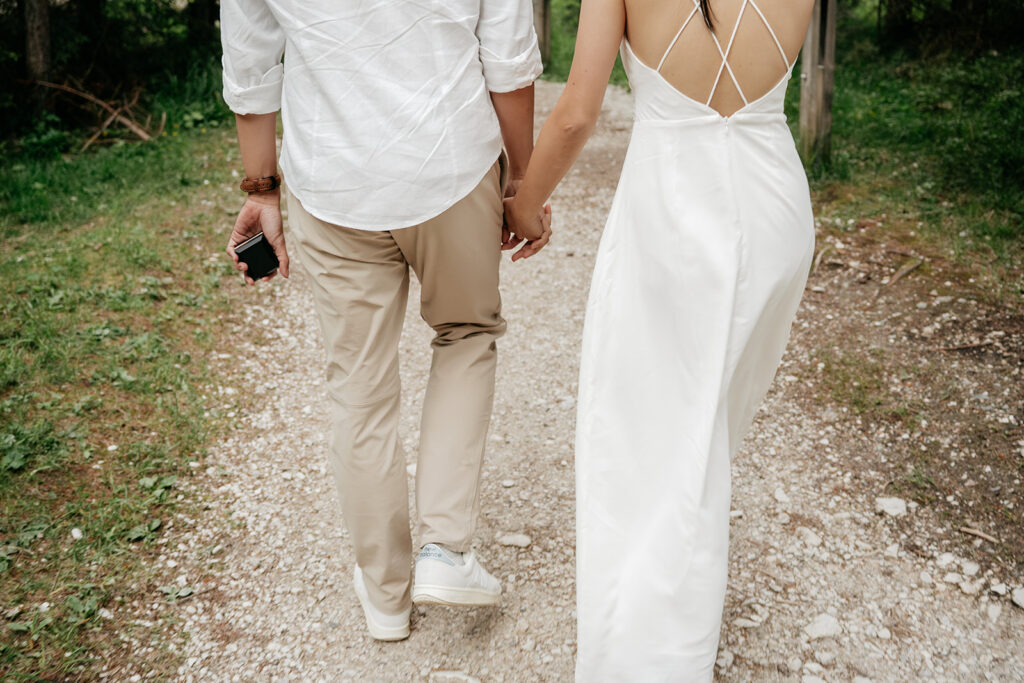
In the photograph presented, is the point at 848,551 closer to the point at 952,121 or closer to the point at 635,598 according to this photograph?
the point at 635,598

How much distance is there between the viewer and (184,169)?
6.48 meters

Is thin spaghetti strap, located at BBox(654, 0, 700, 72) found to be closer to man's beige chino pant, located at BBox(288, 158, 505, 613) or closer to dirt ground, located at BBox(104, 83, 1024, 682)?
man's beige chino pant, located at BBox(288, 158, 505, 613)

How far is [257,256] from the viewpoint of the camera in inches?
95.9

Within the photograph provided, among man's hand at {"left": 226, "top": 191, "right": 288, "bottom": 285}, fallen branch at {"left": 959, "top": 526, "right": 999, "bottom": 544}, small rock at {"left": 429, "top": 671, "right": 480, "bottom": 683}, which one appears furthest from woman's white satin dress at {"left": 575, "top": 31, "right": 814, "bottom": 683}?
fallen branch at {"left": 959, "top": 526, "right": 999, "bottom": 544}

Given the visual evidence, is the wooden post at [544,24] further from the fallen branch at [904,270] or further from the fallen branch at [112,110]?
the fallen branch at [904,270]

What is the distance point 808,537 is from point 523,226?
1.58 meters

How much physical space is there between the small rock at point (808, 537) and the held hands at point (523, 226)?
4.80 feet

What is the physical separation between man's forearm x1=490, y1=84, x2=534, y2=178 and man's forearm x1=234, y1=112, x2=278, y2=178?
640 millimetres

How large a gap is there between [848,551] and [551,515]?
105 centimetres

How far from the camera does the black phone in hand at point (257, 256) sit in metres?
2.43

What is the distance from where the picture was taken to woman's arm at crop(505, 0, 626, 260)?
185 cm

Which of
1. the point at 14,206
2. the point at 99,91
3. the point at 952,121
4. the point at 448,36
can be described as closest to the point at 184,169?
the point at 14,206

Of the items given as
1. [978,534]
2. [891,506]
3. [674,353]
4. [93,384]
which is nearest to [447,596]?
[674,353]

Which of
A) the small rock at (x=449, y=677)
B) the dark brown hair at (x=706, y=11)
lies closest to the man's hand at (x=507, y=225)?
the dark brown hair at (x=706, y=11)
